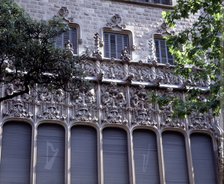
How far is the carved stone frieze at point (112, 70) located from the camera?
20938 millimetres

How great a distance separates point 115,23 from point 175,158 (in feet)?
21.4

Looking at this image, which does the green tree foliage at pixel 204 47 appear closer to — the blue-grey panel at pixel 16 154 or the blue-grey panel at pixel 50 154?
the blue-grey panel at pixel 50 154

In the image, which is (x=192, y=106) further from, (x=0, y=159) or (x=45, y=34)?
(x=0, y=159)

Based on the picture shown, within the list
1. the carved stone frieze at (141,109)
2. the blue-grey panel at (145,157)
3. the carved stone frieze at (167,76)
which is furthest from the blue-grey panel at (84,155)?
the carved stone frieze at (167,76)

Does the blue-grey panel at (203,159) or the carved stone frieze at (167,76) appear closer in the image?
the blue-grey panel at (203,159)

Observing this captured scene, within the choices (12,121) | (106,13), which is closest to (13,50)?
(12,121)

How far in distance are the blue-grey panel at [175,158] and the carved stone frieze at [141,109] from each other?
84 cm

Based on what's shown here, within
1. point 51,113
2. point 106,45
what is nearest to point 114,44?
point 106,45

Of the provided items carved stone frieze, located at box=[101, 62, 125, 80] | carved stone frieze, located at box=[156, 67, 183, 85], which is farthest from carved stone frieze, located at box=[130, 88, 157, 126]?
carved stone frieze, located at box=[156, 67, 183, 85]

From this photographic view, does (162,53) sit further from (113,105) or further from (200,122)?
(113,105)

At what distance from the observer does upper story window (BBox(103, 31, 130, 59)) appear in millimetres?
22406

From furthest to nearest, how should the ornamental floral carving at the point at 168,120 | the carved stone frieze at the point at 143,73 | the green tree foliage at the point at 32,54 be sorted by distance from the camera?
the carved stone frieze at the point at 143,73
the ornamental floral carving at the point at 168,120
the green tree foliage at the point at 32,54

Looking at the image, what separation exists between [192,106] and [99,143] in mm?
4459

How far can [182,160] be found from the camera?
20250 mm
